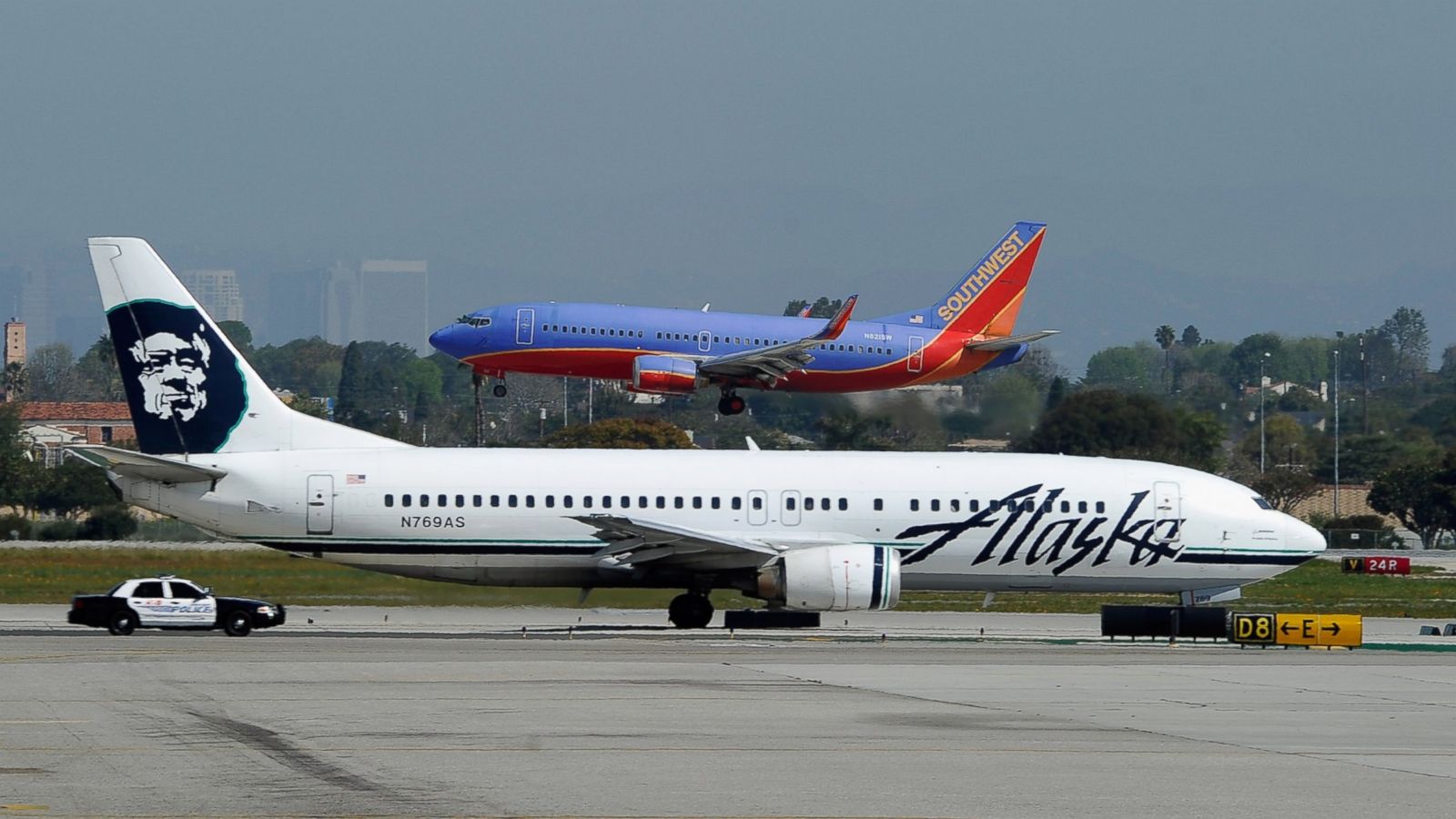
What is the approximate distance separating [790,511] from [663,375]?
25.8 m

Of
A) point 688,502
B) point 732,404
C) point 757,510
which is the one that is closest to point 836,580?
point 757,510

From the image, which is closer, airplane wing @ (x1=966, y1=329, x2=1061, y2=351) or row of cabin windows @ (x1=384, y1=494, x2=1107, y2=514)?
row of cabin windows @ (x1=384, y1=494, x2=1107, y2=514)

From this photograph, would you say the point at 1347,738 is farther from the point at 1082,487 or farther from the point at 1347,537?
the point at 1347,537

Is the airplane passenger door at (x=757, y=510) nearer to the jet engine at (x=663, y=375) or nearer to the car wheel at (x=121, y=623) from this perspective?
the car wheel at (x=121, y=623)

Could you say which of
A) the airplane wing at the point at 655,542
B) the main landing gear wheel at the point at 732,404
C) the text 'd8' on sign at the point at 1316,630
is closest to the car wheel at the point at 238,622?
the airplane wing at the point at 655,542

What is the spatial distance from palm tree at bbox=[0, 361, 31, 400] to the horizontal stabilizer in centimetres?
15061

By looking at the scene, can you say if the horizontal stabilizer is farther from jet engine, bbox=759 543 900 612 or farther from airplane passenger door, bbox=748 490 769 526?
jet engine, bbox=759 543 900 612

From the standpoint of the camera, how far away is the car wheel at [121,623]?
3328 centimetres

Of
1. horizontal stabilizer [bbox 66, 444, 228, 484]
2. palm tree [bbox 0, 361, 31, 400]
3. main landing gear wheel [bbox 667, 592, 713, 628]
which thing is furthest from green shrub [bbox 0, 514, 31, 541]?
palm tree [bbox 0, 361, 31, 400]

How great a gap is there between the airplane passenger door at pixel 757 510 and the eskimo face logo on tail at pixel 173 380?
10.2 m

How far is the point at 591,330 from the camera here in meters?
62.3

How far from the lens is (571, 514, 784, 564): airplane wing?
113 feet

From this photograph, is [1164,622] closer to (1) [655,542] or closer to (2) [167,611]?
(1) [655,542]

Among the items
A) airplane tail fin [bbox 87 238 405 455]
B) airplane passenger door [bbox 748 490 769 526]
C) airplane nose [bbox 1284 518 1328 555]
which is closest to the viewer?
airplane passenger door [bbox 748 490 769 526]
